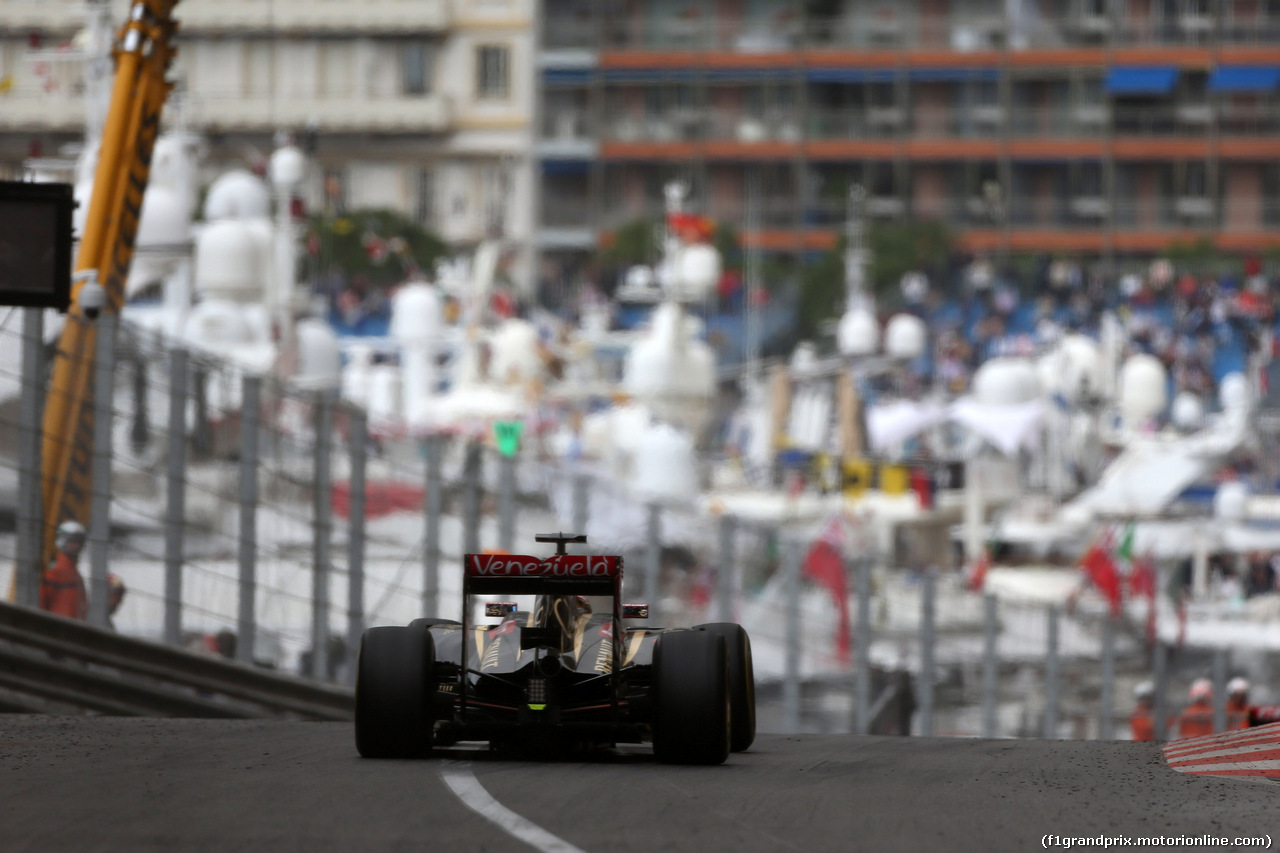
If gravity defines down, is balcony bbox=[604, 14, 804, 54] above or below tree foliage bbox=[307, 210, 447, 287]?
above

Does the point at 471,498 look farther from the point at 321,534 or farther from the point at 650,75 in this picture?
the point at 650,75

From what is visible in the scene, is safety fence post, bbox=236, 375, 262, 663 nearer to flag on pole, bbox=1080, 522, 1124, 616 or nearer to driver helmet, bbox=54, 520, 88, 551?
driver helmet, bbox=54, 520, 88, 551

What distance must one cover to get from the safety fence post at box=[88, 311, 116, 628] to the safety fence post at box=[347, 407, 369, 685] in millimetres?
2530

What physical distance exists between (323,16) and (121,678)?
55.0 metres

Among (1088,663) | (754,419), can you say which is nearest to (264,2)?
(754,419)

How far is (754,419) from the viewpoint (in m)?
52.3

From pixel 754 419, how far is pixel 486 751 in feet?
135

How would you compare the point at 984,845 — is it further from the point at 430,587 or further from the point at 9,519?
the point at 430,587

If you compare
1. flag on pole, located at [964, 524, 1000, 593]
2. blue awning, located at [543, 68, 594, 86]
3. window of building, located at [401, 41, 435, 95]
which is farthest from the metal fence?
blue awning, located at [543, 68, 594, 86]

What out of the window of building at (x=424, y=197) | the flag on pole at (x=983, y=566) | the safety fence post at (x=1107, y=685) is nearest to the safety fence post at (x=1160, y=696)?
the safety fence post at (x=1107, y=685)

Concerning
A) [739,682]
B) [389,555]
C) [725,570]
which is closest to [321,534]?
[389,555]

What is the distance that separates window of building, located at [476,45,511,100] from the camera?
263ft

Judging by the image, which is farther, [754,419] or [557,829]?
[754,419]

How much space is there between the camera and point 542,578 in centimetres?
1052
